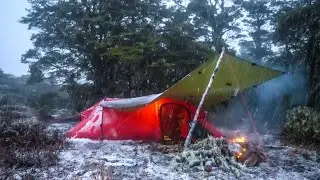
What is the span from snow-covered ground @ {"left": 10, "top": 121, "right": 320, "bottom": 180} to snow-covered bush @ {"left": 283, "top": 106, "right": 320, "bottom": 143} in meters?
1.34

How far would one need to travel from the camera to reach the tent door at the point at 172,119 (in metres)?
10.8

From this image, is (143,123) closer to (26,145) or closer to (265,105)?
(26,145)

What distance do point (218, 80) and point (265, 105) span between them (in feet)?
25.1

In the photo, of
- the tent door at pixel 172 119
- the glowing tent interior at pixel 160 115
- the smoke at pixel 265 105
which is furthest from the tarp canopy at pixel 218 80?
the smoke at pixel 265 105

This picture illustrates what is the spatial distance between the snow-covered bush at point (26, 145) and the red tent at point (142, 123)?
1445 mm

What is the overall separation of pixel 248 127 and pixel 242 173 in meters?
10.2

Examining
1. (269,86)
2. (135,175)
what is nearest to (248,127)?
(269,86)

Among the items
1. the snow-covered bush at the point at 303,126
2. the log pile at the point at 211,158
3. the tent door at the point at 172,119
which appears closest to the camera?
the log pile at the point at 211,158

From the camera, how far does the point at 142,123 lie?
10.9 meters

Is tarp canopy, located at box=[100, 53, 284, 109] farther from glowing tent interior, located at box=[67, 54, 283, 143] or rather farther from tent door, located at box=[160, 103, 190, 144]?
tent door, located at box=[160, 103, 190, 144]

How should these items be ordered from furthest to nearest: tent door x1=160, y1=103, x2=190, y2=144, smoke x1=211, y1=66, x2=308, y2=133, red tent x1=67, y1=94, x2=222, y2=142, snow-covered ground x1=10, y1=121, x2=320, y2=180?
smoke x1=211, y1=66, x2=308, y2=133, tent door x1=160, y1=103, x2=190, y2=144, red tent x1=67, y1=94, x2=222, y2=142, snow-covered ground x1=10, y1=121, x2=320, y2=180

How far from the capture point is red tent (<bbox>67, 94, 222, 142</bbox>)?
34.4ft

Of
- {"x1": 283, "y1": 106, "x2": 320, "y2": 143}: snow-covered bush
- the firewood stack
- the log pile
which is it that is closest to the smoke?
{"x1": 283, "y1": 106, "x2": 320, "y2": 143}: snow-covered bush

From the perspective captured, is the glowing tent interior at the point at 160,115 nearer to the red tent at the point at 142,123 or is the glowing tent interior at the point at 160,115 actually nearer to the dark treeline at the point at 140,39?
the red tent at the point at 142,123
